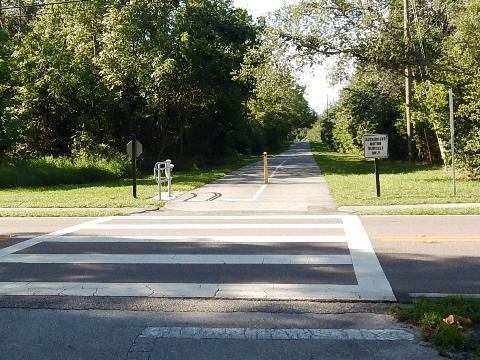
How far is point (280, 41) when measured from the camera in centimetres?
2441

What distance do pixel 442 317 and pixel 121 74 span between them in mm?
25007

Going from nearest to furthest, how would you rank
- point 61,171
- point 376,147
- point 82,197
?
point 376,147 < point 82,197 < point 61,171

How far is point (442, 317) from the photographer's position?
498cm

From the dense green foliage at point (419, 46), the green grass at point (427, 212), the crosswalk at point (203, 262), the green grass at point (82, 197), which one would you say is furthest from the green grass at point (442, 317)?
the dense green foliage at point (419, 46)

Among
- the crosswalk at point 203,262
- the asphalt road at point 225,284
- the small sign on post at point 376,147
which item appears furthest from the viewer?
the small sign on post at point 376,147

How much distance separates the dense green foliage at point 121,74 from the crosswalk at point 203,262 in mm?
15859

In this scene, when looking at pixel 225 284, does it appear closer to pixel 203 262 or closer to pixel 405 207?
pixel 203 262

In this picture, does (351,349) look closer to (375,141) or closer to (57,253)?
(57,253)

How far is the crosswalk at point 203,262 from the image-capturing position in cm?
631

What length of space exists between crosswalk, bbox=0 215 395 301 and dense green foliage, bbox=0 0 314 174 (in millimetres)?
15859

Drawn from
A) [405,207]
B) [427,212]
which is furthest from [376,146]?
[427,212]

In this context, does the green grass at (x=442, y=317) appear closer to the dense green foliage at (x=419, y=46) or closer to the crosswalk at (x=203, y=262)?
the crosswalk at (x=203, y=262)

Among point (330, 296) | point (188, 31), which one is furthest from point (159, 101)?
point (330, 296)

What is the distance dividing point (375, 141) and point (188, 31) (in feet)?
58.3
